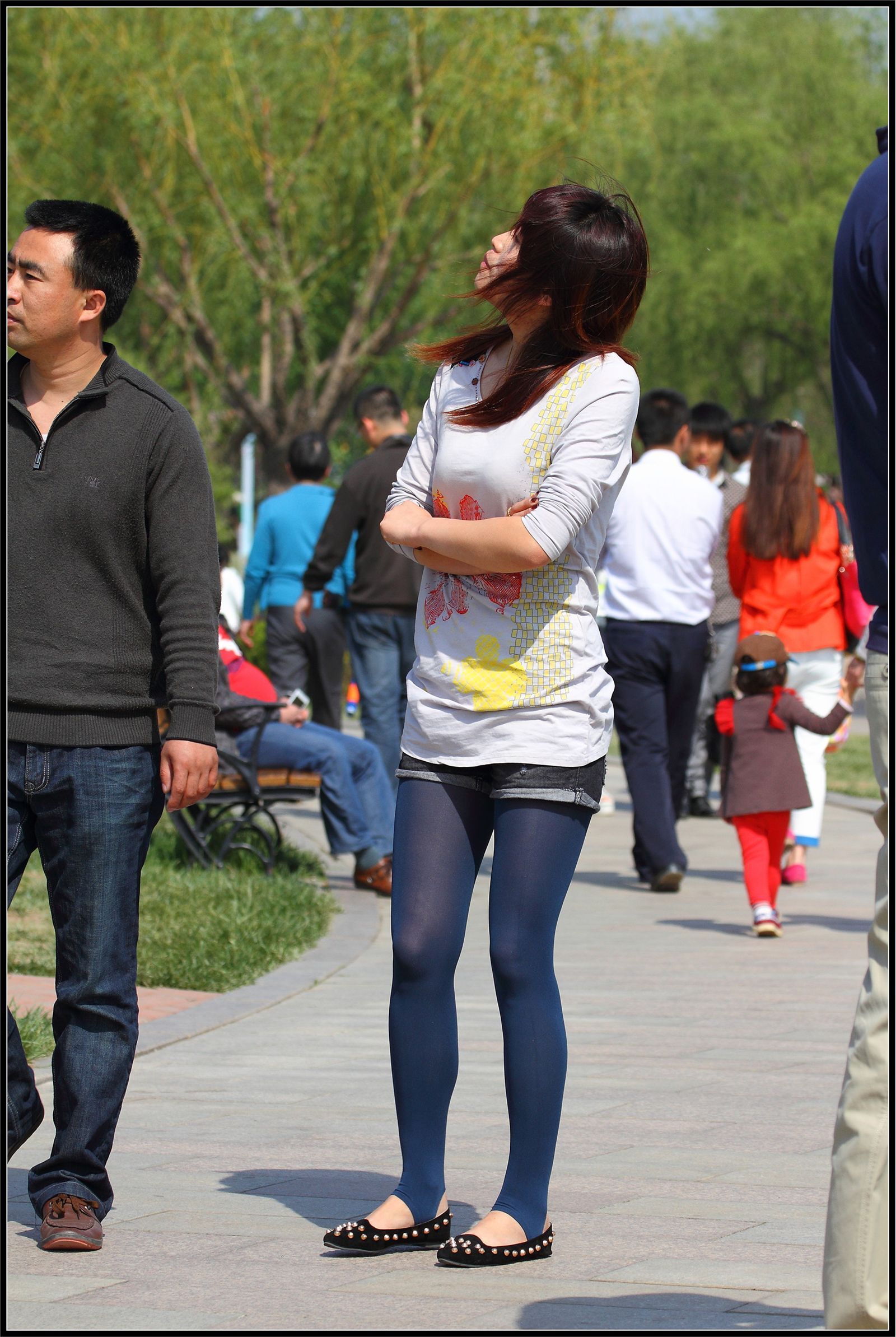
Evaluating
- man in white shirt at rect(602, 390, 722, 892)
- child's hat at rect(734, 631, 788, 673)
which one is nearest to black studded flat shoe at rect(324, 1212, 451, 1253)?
child's hat at rect(734, 631, 788, 673)

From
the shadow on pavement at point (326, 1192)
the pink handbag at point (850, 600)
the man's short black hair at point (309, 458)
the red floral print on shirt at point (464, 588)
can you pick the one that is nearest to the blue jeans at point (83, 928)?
the shadow on pavement at point (326, 1192)

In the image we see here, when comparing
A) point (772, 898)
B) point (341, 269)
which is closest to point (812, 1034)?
point (772, 898)

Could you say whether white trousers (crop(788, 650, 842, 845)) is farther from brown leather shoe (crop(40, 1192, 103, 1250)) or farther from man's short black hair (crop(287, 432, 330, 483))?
brown leather shoe (crop(40, 1192, 103, 1250))

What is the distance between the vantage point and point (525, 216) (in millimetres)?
3850

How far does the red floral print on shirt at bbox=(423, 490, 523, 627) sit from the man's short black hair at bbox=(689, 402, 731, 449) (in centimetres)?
825

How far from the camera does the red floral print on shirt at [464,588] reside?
3.80 metres

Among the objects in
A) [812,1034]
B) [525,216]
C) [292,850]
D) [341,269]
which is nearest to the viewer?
[525,216]

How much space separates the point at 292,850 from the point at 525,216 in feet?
19.2

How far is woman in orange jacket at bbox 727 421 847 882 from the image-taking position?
8.91 metres

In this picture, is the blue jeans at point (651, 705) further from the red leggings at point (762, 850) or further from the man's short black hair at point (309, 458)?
the man's short black hair at point (309, 458)

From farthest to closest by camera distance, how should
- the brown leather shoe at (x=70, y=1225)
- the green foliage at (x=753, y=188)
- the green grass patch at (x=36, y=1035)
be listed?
the green foliage at (x=753, y=188) < the green grass patch at (x=36, y=1035) < the brown leather shoe at (x=70, y=1225)

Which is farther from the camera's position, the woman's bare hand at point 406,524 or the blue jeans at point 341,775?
the blue jeans at point 341,775

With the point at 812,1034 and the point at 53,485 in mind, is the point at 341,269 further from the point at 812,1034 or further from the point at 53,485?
→ the point at 53,485

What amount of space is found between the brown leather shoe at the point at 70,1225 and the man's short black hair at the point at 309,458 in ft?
24.7
